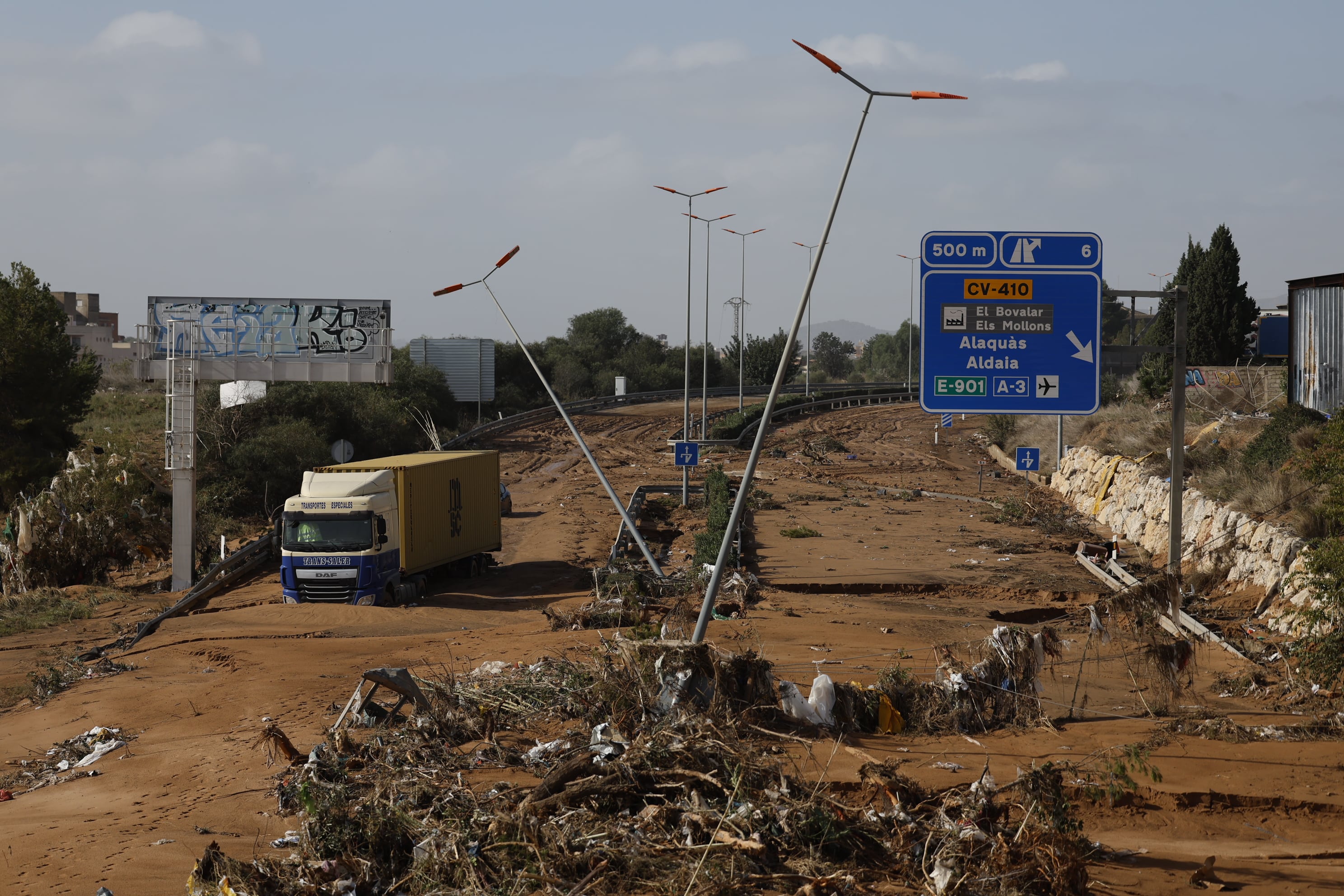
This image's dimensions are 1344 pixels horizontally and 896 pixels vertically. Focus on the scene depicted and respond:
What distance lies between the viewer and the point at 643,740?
9219mm

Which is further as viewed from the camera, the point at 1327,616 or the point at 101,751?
the point at 101,751

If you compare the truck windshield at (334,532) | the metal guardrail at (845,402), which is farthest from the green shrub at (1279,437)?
the metal guardrail at (845,402)

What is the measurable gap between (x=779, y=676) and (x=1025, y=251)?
22.2 ft

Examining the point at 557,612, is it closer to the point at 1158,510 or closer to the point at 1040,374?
the point at 1040,374

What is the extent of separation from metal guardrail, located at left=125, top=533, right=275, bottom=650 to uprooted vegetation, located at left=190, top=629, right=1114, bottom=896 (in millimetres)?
12015

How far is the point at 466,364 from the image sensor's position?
63.7 m

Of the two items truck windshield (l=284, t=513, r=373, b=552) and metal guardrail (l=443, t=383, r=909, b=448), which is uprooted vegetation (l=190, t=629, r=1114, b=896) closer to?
truck windshield (l=284, t=513, r=373, b=552)

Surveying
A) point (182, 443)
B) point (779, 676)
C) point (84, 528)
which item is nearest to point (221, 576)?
point (182, 443)

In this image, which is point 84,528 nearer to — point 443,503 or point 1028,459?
point 443,503

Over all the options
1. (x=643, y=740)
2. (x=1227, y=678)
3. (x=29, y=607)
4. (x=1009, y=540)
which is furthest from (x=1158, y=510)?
(x=29, y=607)

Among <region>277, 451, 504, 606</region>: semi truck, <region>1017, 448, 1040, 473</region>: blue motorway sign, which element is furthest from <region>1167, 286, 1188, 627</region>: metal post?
<region>1017, 448, 1040, 473</region>: blue motorway sign

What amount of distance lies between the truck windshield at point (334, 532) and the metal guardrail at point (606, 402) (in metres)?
25.1

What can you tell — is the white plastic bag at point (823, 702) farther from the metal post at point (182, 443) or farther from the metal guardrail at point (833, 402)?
the metal guardrail at point (833, 402)

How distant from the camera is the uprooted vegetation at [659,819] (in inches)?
300
